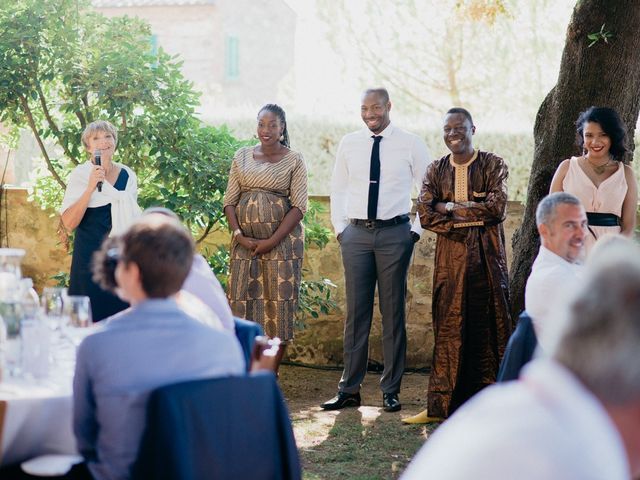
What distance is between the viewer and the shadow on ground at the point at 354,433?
544 centimetres

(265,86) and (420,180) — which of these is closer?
(420,180)

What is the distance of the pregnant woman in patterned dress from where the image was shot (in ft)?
22.5

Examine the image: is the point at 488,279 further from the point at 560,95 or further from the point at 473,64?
the point at 473,64

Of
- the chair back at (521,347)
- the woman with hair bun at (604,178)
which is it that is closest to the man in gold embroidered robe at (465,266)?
the woman with hair bun at (604,178)

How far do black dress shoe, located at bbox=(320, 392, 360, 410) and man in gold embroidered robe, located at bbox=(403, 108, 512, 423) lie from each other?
591 millimetres

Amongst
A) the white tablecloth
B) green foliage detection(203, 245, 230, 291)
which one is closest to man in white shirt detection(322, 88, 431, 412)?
green foliage detection(203, 245, 230, 291)

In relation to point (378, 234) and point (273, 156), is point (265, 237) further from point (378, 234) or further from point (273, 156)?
point (378, 234)

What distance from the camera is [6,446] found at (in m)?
3.15

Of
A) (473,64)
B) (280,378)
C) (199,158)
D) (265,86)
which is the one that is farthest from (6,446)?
(265,86)

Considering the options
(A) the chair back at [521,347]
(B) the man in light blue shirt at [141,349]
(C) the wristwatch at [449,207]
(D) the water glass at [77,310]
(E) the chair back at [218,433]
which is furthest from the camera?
(C) the wristwatch at [449,207]

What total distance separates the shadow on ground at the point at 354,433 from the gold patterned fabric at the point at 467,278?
1.25 feet

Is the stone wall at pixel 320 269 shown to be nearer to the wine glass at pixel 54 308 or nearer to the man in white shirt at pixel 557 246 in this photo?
the man in white shirt at pixel 557 246

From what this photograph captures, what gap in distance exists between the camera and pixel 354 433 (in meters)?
6.14

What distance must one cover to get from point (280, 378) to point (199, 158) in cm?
184
